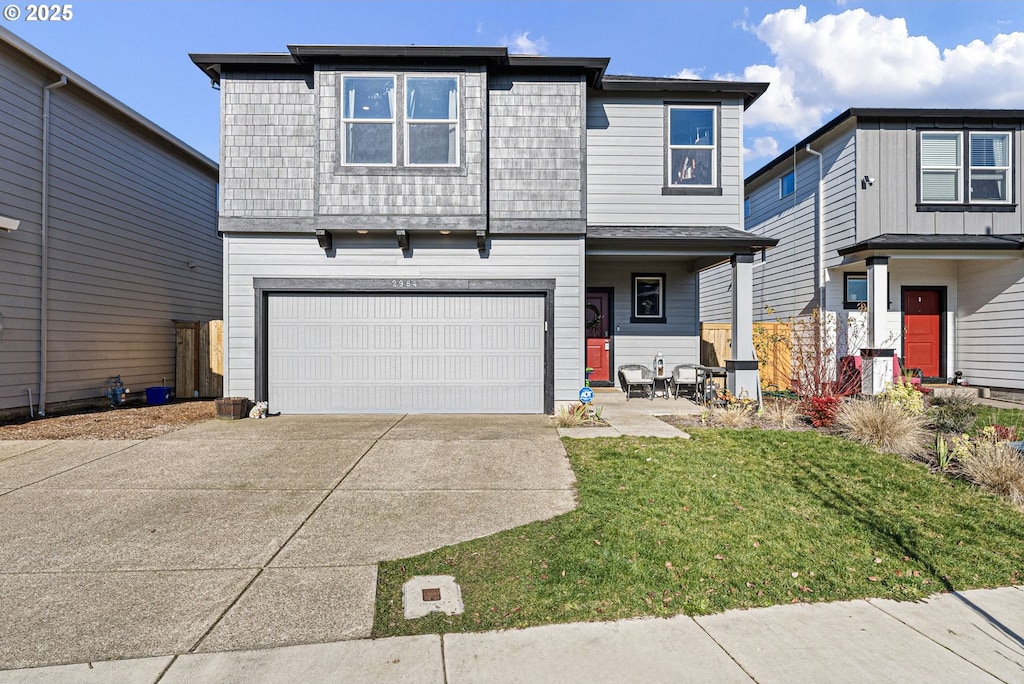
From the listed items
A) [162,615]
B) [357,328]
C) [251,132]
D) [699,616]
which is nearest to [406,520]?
[162,615]

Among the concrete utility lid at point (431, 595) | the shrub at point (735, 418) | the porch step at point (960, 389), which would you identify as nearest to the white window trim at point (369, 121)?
the shrub at point (735, 418)

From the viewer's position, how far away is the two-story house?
898cm

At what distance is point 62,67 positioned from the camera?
955 centimetres

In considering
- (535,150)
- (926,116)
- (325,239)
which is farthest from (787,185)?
(325,239)

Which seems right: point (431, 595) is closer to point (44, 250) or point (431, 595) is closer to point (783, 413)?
point (783, 413)

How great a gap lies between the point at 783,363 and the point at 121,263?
1520 cm

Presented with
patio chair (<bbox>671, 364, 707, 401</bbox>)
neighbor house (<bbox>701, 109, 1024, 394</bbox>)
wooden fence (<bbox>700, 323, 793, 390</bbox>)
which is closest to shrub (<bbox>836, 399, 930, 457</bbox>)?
patio chair (<bbox>671, 364, 707, 401</bbox>)

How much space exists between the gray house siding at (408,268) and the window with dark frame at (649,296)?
10.4 feet

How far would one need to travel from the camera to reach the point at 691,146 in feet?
34.5

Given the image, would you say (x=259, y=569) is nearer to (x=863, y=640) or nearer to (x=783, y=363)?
(x=863, y=640)

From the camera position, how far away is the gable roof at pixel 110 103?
885cm

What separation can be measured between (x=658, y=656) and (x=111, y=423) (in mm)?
9612

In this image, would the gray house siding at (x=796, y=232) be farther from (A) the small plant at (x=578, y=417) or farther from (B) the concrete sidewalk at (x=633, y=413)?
(A) the small plant at (x=578, y=417)

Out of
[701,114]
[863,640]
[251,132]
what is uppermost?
[701,114]
